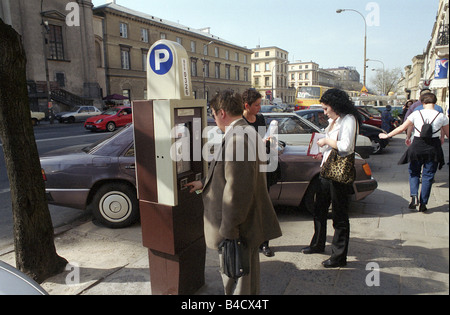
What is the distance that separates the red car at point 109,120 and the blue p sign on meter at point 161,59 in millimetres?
16867

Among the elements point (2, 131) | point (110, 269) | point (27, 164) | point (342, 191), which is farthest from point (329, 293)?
point (2, 131)

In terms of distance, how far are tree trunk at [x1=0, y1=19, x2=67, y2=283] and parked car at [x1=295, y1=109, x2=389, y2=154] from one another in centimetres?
781

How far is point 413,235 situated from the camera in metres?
4.14

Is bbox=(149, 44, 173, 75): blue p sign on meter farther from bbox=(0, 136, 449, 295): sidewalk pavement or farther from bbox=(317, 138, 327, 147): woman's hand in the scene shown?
bbox=(0, 136, 449, 295): sidewalk pavement

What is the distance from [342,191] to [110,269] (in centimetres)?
257

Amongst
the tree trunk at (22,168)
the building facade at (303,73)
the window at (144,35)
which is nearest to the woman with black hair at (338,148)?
the tree trunk at (22,168)

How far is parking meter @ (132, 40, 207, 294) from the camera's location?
8.53 feet

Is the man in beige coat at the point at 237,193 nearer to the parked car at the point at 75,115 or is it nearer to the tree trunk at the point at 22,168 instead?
the tree trunk at the point at 22,168

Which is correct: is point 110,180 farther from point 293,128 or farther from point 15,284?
point 293,128

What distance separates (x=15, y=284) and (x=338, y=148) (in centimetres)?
283

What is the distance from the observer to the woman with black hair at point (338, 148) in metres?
3.11

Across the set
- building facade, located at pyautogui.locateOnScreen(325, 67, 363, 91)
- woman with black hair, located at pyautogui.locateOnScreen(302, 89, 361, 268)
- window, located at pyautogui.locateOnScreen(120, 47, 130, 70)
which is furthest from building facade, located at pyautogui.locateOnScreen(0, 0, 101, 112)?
building facade, located at pyautogui.locateOnScreen(325, 67, 363, 91)
